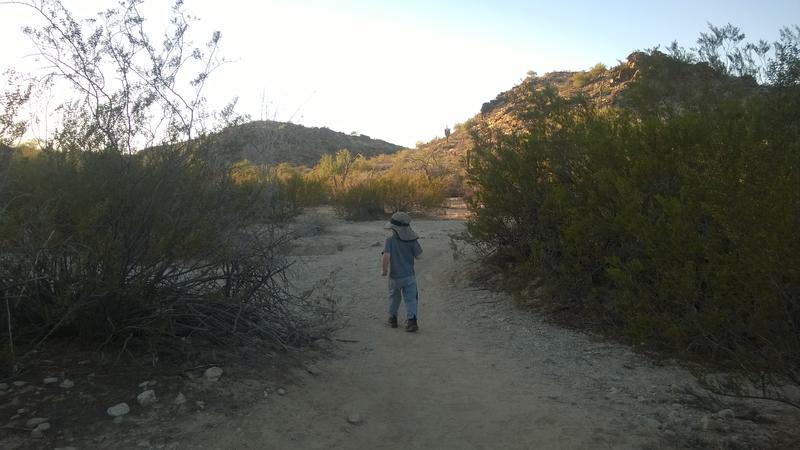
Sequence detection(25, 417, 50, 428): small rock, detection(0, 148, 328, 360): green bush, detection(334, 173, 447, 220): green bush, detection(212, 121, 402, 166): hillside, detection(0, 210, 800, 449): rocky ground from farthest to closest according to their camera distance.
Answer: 1. detection(334, 173, 447, 220): green bush
2. detection(212, 121, 402, 166): hillside
3. detection(0, 148, 328, 360): green bush
4. detection(0, 210, 800, 449): rocky ground
5. detection(25, 417, 50, 428): small rock

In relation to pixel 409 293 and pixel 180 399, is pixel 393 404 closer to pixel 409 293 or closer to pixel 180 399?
pixel 180 399

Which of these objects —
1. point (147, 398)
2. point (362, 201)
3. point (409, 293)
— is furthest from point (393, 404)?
point (362, 201)

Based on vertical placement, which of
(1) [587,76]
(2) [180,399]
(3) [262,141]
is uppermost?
(1) [587,76]

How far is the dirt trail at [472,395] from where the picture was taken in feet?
15.1

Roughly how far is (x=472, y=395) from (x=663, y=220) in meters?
2.40

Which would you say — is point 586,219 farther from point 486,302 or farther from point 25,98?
point 25,98

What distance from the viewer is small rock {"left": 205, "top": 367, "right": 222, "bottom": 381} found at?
5.16 m

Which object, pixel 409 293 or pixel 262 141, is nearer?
pixel 262 141

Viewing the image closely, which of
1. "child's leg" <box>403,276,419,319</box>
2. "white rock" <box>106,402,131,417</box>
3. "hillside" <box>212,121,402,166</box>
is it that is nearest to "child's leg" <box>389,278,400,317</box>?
"child's leg" <box>403,276,419,319</box>

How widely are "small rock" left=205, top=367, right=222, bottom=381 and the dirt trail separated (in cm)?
49

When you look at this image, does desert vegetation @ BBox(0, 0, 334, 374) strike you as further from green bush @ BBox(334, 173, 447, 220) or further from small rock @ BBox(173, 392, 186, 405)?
green bush @ BBox(334, 173, 447, 220)

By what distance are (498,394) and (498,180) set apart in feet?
18.9

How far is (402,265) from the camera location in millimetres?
8305

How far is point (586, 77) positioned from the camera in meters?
39.6
